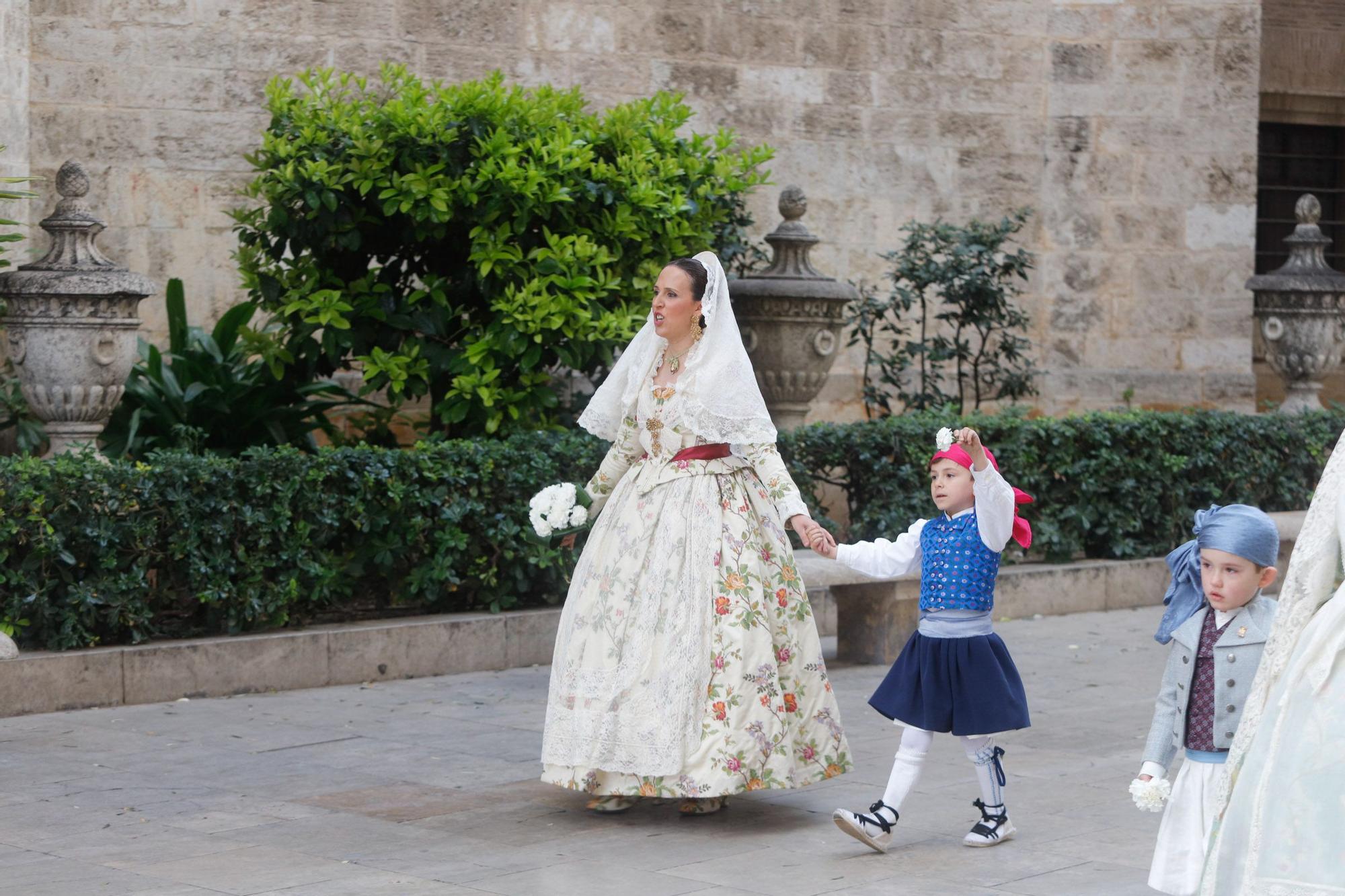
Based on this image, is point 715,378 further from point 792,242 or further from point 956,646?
point 792,242

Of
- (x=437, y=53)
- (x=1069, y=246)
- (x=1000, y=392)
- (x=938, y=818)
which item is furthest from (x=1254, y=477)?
(x=938, y=818)

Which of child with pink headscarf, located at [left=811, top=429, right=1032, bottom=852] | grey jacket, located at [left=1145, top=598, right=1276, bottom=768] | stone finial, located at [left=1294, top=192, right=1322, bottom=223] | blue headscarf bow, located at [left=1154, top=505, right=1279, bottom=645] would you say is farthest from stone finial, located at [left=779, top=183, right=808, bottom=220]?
grey jacket, located at [left=1145, top=598, right=1276, bottom=768]

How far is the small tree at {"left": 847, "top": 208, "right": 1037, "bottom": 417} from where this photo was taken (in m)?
11.4

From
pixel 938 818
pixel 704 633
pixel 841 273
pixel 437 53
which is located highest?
pixel 437 53

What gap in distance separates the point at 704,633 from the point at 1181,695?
1.55 metres

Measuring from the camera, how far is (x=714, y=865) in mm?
4746

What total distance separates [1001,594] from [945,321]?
3380mm

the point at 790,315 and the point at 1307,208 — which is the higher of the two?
the point at 1307,208

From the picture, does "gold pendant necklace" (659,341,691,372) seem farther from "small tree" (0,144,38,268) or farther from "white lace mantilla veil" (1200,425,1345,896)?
"small tree" (0,144,38,268)

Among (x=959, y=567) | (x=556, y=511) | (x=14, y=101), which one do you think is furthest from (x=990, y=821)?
(x=14, y=101)

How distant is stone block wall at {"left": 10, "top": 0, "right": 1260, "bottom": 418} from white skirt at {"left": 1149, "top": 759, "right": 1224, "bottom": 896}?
24.8ft

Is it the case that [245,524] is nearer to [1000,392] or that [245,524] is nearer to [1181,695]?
[1181,695]

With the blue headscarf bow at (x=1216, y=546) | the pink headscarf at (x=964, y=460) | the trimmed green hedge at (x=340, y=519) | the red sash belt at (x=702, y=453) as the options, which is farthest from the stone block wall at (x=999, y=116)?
the blue headscarf bow at (x=1216, y=546)

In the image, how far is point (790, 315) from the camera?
10.1m
